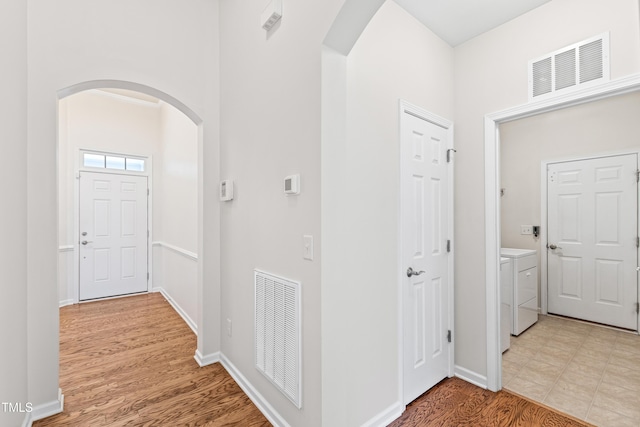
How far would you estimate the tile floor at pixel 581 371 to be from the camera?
6.65 feet

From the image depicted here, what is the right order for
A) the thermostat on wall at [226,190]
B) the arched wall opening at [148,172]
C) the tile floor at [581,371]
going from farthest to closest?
the arched wall opening at [148,172], the thermostat on wall at [226,190], the tile floor at [581,371]

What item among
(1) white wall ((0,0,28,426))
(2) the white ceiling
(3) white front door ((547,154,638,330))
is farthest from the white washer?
(1) white wall ((0,0,28,426))

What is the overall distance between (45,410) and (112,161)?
4.07 meters

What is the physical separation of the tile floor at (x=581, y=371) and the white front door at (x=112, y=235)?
5.61m

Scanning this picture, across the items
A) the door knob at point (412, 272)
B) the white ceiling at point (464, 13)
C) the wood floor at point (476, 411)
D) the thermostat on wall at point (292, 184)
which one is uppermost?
the white ceiling at point (464, 13)

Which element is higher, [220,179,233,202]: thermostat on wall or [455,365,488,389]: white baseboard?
[220,179,233,202]: thermostat on wall

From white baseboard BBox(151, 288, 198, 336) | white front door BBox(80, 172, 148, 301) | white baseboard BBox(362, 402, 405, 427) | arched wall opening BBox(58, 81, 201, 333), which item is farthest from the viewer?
white front door BBox(80, 172, 148, 301)

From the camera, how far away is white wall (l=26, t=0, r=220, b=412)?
1924 mm

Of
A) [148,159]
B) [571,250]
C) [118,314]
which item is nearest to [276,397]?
[118,314]

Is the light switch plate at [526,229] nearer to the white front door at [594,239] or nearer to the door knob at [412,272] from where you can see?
the white front door at [594,239]

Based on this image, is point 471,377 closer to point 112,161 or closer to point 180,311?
point 180,311

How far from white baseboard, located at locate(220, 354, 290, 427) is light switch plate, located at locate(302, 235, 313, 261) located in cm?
110

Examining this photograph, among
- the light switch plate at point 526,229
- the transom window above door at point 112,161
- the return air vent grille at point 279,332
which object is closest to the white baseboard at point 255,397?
the return air vent grille at point 279,332

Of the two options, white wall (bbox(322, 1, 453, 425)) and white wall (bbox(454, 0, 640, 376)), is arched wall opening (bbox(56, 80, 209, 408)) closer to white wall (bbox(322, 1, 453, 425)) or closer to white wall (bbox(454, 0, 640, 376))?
white wall (bbox(322, 1, 453, 425))
